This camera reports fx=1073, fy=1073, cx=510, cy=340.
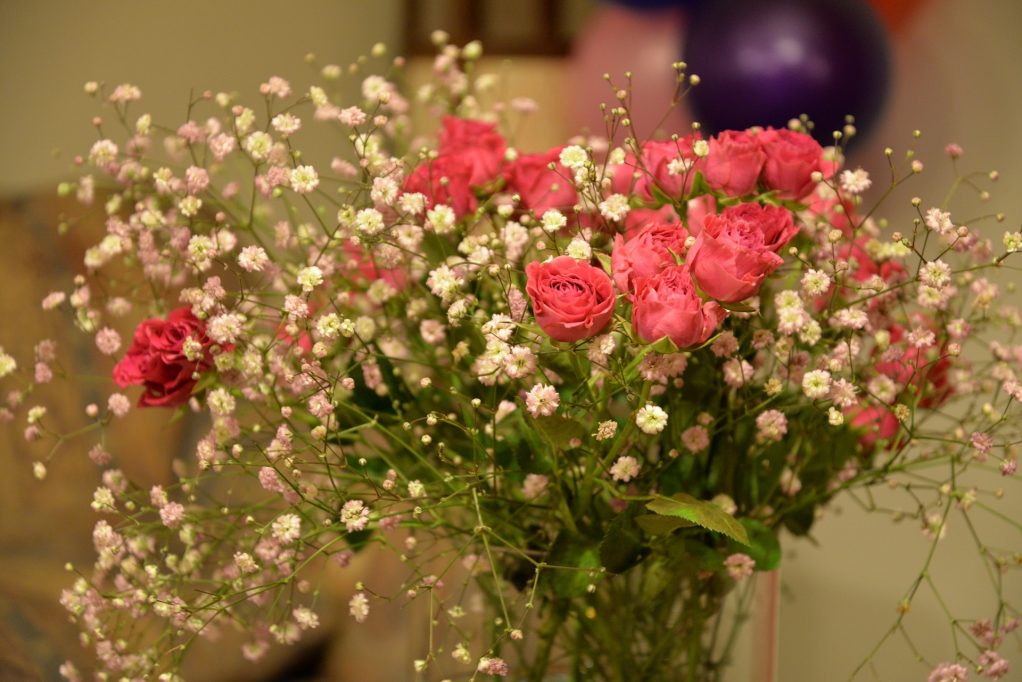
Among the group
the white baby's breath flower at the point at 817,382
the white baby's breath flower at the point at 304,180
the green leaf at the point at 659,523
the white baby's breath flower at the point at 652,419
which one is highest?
the white baby's breath flower at the point at 304,180

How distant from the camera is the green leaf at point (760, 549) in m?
0.67

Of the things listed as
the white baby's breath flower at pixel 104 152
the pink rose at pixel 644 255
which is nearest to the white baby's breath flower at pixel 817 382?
the pink rose at pixel 644 255

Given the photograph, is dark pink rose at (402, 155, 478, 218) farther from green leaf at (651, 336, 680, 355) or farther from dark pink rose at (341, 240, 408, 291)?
green leaf at (651, 336, 680, 355)

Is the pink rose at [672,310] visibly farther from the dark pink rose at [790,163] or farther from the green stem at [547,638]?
the green stem at [547,638]

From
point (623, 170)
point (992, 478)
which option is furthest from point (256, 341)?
point (992, 478)

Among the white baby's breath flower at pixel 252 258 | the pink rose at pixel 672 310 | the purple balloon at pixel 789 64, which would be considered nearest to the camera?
the pink rose at pixel 672 310

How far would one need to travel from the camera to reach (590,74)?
47.4 inches

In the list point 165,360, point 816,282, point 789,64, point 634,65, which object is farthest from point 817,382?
point 634,65

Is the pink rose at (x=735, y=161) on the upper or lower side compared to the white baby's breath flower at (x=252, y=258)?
upper

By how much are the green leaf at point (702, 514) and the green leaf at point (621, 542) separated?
3cm

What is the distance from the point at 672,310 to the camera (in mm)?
517

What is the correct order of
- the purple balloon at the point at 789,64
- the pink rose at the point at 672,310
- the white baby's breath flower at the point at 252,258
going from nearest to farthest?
the pink rose at the point at 672,310 → the white baby's breath flower at the point at 252,258 → the purple balloon at the point at 789,64

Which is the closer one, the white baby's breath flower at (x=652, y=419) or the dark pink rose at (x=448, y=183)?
the white baby's breath flower at (x=652, y=419)

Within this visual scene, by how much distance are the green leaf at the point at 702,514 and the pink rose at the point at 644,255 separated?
0.12 metres
